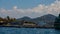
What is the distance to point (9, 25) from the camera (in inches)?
117

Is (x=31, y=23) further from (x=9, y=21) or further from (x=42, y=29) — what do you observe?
(x=9, y=21)

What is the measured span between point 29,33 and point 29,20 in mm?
272

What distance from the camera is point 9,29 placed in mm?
2885

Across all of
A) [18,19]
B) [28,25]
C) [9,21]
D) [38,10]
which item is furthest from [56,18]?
[9,21]

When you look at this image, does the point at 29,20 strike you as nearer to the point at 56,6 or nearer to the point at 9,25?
the point at 9,25

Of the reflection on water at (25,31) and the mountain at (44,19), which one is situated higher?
the mountain at (44,19)

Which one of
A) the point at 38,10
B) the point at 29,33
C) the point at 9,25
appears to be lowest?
the point at 29,33

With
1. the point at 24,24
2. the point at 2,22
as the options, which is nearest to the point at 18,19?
the point at 24,24

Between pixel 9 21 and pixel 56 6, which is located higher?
pixel 56 6

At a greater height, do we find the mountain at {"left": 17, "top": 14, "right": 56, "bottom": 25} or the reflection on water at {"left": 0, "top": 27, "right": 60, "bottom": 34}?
the mountain at {"left": 17, "top": 14, "right": 56, "bottom": 25}

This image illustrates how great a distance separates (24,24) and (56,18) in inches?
27.4

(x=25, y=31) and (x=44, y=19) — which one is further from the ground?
(x=44, y=19)

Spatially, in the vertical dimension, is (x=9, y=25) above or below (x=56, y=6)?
below

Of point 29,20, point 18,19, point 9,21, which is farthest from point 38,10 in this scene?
point 9,21
